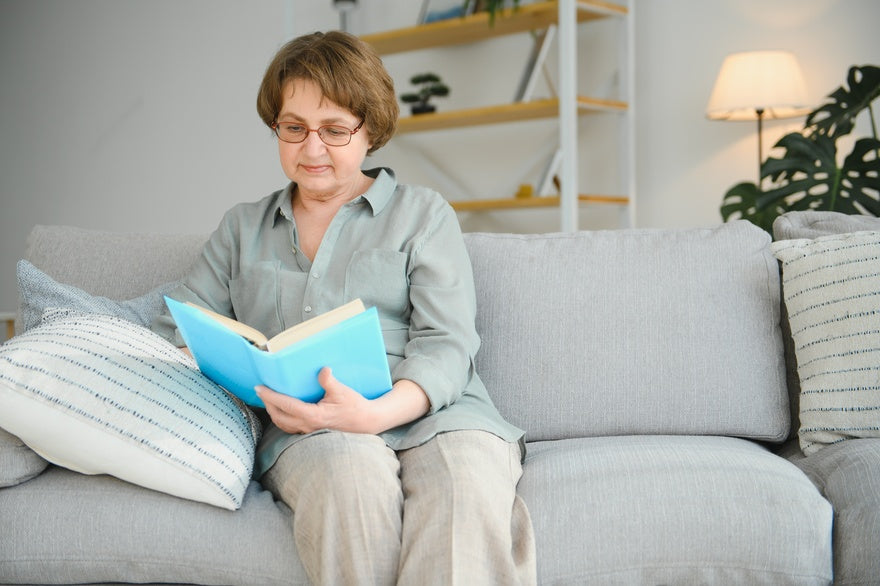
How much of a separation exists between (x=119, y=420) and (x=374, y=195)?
60cm

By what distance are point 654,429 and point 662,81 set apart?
2.53 metres

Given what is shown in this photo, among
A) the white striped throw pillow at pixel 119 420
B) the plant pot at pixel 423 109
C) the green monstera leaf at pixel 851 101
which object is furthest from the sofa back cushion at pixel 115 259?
the plant pot at pixel 423 109

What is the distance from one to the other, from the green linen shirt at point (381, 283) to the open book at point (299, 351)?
12 cm

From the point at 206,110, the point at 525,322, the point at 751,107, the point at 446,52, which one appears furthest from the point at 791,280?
the point at 206,110

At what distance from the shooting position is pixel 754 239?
6.04ft

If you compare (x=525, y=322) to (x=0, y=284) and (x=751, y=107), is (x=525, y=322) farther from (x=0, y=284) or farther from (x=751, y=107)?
(x=0, y=284)

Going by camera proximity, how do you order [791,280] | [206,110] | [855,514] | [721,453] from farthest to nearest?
[206,110], [791,280], [721,453], [855,514]

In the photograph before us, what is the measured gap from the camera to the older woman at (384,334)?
3.98 feet

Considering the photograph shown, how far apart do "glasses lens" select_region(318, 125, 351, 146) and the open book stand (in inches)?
17.2

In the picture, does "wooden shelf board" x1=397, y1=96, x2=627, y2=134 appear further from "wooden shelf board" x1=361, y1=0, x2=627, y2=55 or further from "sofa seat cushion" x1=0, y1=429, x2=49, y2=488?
"sofa seat cushion" x1=0, y1=429, x2=49, y2=488

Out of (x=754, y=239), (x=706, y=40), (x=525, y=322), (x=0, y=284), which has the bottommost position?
(x=0, y=284)

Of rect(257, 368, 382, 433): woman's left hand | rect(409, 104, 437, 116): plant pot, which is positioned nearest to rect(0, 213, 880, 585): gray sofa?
rect(257, 368, 382, 433): woman's left hand

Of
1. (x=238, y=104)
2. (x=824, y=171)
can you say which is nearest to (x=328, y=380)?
(x=824, y=171)

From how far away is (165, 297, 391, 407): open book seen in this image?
1.23m
